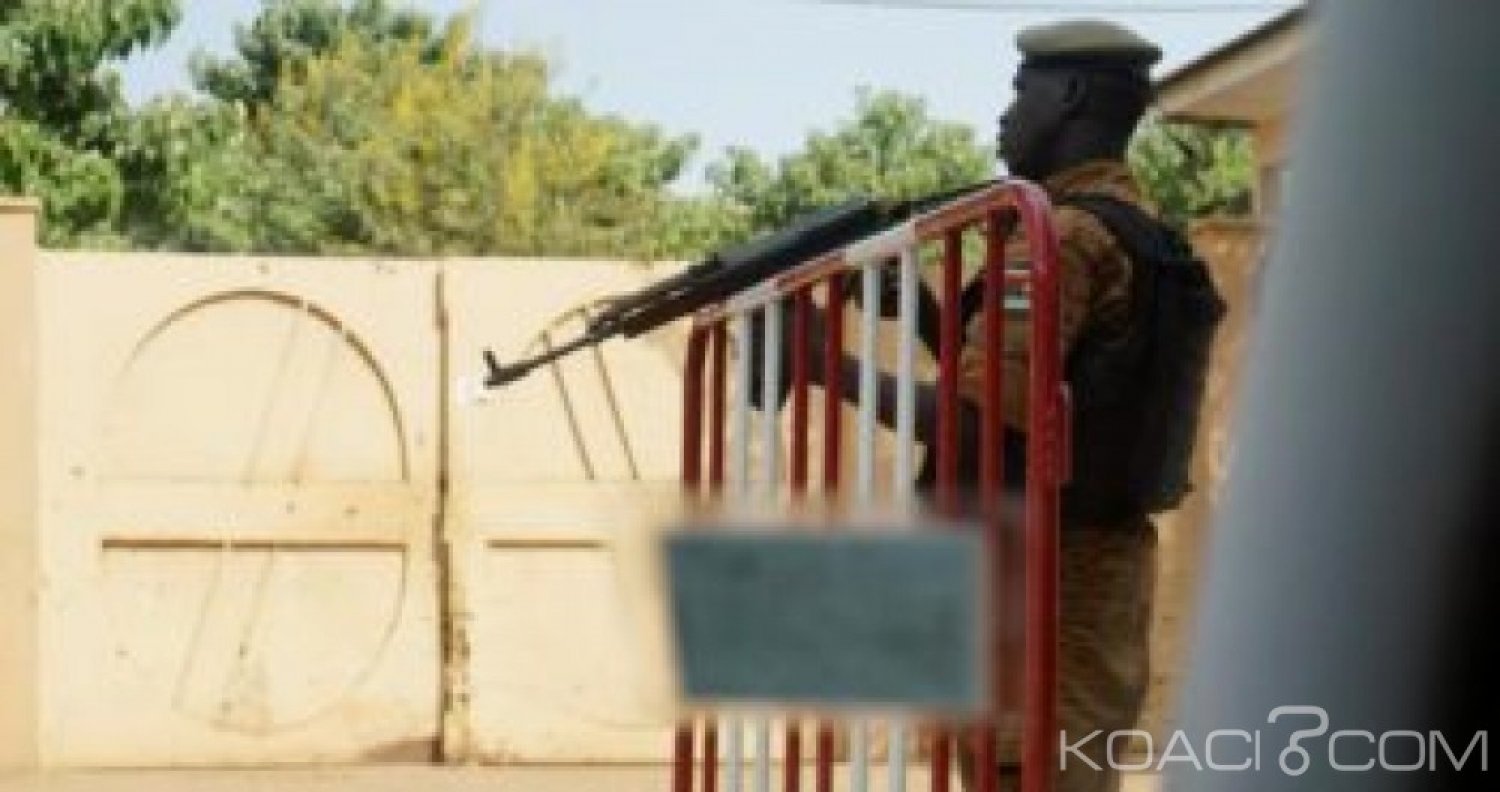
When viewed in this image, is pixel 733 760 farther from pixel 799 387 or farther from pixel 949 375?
pixel 949 375

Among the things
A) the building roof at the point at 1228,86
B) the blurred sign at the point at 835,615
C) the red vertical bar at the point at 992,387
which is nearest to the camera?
the blurred sign at the point at 835,615

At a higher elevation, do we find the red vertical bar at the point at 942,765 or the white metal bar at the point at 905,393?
the white metal bar at the point at 905,393

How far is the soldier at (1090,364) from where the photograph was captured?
329 centimetres

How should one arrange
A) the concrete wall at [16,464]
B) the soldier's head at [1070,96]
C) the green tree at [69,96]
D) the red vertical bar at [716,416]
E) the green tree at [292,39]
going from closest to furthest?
the soldier's head at [1070,96] < the red vertical bar at [716,416] < the concrete wall at [16,464] < the green tree at [69,96] < the green tree at [292,39]

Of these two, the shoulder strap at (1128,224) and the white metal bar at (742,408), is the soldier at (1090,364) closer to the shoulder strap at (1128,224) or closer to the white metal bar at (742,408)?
the shoulder strap at (1128,224)

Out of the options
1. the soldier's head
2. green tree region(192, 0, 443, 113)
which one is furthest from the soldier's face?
green tree region(192, 0, 443, 113)

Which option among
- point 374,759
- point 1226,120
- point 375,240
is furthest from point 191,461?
point 375,240

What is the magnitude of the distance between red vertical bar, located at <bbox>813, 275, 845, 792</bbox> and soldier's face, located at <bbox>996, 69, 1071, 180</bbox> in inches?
13.7

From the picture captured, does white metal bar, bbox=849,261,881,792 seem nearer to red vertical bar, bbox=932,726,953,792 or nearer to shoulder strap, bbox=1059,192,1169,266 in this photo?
red vertical bar, bbox=932,726,953,792

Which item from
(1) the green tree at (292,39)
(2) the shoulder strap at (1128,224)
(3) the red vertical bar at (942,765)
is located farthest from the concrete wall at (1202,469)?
(1) the green tree at (292,39)

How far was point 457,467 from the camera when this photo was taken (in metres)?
9.37

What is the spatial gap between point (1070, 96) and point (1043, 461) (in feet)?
3.09

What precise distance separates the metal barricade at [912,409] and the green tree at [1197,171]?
1.54 meters

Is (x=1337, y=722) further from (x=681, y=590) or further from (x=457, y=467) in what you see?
(x=457, y=467)
